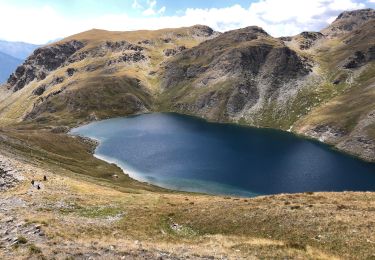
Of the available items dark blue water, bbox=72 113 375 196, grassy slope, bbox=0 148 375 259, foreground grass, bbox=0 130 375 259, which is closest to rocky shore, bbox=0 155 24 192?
foreground grass, bbox=0 130 375 259

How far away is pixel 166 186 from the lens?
132 meters

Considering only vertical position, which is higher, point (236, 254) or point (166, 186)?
point (236, 254)

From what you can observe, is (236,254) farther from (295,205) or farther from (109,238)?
(295,205)

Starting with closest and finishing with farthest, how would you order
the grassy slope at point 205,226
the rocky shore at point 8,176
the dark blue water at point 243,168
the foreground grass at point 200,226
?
the foreground grass at point 200,226, the grassy slope at point 205,226, the rocky shore at point 8,176, the dark blue water at point 243,168

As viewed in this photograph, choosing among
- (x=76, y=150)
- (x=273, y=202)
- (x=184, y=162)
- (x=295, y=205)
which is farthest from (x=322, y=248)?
(x=76, y=150)

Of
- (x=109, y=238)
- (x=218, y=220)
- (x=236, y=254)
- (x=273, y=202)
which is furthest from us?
(x=273, y=202)

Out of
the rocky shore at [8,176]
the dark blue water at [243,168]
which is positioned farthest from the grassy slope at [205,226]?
the dark blue water at [243,168]

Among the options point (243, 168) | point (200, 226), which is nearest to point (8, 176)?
point (200, 226)

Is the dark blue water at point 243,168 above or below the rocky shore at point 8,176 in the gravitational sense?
below

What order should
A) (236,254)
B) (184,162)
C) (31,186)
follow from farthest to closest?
1. (184,162)
2. (31,186)
3. (236,254)

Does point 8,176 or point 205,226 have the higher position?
point 205,226

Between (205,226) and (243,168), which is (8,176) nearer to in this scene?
(205,226)

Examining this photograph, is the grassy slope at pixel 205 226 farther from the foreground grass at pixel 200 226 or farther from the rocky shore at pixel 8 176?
the rocky shore at pixel 8 176

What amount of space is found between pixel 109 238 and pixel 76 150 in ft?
459
